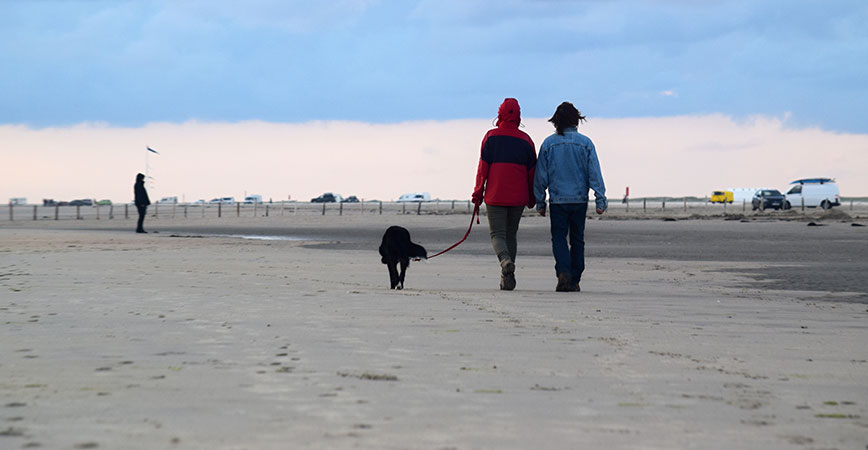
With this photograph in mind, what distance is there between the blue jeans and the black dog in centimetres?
146

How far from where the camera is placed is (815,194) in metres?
56.6

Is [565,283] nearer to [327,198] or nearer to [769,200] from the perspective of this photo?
[769,200]

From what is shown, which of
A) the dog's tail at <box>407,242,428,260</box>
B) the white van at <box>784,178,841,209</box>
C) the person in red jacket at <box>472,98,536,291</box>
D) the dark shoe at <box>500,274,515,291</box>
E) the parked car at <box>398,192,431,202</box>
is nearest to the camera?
the dark shoe at <box>500,274,515,291</box>

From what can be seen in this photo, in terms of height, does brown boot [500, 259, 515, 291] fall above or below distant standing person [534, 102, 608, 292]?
below

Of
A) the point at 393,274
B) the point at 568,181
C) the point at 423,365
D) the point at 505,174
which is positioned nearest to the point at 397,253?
the point at 393,274

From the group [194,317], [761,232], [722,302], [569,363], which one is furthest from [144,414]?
[761,232]

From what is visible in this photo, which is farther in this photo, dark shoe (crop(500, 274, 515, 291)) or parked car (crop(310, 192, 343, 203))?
parked car (crop(310, 192, 343, 203))

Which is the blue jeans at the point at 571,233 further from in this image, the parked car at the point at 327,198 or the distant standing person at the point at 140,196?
the parked car at the point at 327,198

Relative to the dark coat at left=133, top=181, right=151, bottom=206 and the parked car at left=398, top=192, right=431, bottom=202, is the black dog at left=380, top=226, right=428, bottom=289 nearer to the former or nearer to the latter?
the dark coat at left=133, top=181, right=151, bottom=206

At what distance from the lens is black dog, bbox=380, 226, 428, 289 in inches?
360

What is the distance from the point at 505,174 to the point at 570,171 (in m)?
0.60

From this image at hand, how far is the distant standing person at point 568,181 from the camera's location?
8843mm

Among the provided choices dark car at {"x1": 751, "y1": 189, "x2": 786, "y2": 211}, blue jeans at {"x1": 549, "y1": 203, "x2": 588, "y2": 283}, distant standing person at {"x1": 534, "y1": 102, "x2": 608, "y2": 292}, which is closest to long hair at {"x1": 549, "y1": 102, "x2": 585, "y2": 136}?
distant standing person at {"x1": 534, "y1": 102, "x2": 608, "y2": 292}

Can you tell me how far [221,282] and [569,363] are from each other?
549 cm
